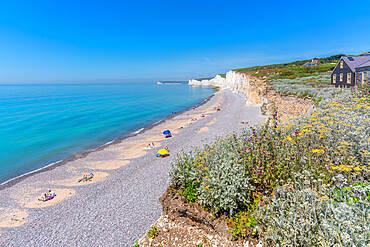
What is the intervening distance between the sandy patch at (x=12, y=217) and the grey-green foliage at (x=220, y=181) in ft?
39.9

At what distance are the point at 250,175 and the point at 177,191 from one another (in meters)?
2.64

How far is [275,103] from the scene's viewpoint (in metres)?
21.4

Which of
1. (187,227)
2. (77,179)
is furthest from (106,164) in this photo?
(187,227)

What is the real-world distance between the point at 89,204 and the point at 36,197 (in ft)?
18.6

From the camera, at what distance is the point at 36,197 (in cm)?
1426

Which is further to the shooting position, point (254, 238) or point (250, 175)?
point (250, 175)

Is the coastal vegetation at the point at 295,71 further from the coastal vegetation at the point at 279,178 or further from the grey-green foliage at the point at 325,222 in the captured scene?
the grey-green foliage at the point at 325,222

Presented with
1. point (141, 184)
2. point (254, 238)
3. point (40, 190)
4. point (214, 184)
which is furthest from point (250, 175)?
point (40, 190)

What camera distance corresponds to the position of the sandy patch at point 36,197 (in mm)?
13305

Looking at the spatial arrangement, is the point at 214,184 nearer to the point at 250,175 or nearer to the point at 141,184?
the point at 250,175

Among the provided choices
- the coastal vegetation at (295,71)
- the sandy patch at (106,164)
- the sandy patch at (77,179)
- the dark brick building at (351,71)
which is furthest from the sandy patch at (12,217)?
the coastal vegetation at (295,71)

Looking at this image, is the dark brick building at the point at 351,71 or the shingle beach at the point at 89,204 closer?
the shingle beach at the point at 89,204

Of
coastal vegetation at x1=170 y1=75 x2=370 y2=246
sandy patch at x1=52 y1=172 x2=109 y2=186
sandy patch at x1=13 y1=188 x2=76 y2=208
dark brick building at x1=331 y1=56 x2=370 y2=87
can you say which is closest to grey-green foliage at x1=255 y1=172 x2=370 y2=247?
coastal vegetation at x1=170 y1=75 x2=370 y2=246

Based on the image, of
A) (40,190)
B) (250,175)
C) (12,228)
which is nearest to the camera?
(250,175)
